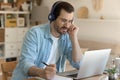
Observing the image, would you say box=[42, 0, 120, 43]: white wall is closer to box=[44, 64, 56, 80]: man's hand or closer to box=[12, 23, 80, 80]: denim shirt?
box=[12, 23, 80, 80]: denim shirt

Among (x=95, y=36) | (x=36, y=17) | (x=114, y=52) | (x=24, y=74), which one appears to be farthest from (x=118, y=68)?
(x=36, y=17)

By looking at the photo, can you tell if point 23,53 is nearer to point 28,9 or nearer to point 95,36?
point 95,36

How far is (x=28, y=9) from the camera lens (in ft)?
17.5

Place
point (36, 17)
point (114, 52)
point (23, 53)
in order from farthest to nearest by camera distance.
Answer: point (36, 17), point (114, 52), point (23, 53)

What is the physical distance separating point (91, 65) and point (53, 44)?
43 centimetres

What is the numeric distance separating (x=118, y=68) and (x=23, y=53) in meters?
0.72

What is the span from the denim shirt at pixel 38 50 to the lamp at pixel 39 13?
9.98 feet

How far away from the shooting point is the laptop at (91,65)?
5.20ft

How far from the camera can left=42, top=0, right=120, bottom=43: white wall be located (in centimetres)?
402

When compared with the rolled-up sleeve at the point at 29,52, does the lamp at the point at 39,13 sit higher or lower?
higher

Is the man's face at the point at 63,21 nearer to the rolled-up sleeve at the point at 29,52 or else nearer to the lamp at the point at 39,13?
the rolled-up sleeve at the point at 29,52

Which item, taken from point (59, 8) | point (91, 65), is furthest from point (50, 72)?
point (59, 8)

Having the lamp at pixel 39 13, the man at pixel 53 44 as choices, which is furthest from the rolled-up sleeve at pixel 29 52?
the lamp at pixel 39 13

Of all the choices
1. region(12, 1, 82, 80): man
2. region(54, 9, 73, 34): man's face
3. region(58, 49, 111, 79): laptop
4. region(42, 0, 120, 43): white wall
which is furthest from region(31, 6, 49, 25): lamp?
region(58, 49, 111, 79): laptop
